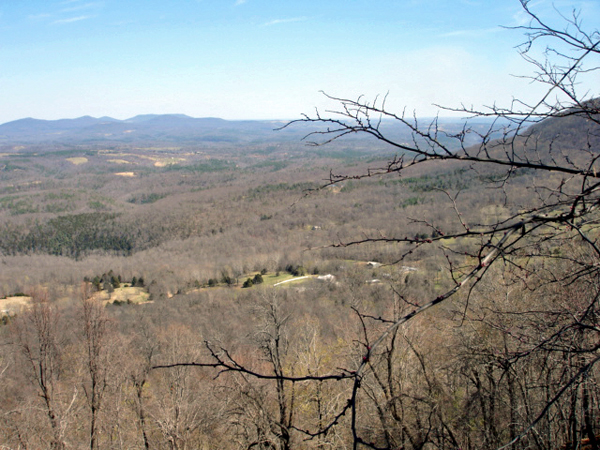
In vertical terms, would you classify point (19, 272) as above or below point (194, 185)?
below

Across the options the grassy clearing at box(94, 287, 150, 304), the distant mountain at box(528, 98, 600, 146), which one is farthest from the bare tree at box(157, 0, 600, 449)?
the grassy clearing at box(94, 287, 150, 304)

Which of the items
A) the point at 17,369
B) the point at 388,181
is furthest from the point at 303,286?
the point at 388,181

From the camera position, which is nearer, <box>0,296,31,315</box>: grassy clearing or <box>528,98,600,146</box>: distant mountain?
<box>528,98,600,146</box>: distant mountain

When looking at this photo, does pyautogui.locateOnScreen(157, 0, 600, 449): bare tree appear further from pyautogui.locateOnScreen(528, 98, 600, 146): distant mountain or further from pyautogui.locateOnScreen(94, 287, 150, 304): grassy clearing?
pyautogui.locateOnScreen(94, 287, 150, 304): grassy clearing

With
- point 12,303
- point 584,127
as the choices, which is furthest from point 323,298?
point 12,303

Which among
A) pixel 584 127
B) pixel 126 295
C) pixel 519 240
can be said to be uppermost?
pixel 584 127

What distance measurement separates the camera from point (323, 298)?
42.7 meters

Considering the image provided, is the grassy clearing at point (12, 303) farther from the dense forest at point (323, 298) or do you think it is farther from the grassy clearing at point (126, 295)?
the grassy clearing at point (126, 295)

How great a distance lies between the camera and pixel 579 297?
26.1ft

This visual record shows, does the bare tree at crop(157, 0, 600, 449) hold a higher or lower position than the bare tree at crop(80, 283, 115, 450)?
higher

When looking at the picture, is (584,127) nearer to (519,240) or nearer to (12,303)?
(519,240)

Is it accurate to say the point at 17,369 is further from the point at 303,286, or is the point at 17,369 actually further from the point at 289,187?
the point at 289,187

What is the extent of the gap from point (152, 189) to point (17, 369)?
14691 centimetres

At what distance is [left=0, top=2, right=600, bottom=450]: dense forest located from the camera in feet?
8.21
